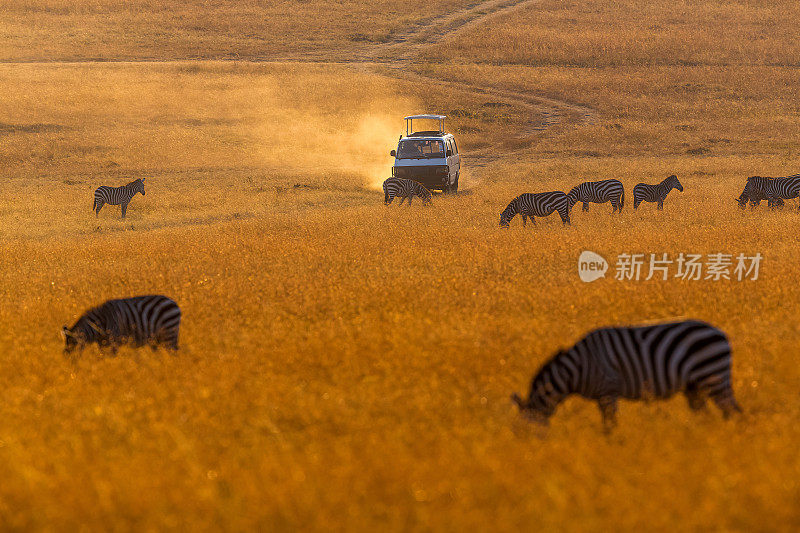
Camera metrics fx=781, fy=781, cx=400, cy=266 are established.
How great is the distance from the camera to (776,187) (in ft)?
81.2

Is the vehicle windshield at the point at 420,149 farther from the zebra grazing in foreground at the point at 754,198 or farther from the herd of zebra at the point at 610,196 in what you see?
the zebra grazing in foreground at the point at 754,198

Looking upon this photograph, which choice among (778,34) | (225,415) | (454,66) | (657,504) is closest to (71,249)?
(225,415)

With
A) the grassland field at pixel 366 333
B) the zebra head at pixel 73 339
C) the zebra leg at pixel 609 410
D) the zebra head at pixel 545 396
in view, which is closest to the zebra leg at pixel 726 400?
the grassland field at pixel 366 333

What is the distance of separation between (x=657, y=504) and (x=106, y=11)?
10271 centimetres

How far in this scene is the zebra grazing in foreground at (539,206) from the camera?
23188 mm

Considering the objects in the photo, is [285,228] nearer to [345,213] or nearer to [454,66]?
[345,213]

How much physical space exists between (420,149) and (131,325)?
77.3 ft

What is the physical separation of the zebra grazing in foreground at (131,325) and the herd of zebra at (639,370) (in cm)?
546

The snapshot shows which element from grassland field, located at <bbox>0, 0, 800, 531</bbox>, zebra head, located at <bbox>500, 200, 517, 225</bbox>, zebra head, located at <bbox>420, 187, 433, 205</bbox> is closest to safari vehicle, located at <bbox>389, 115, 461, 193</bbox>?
grassland field, located at <bbox>0, 0, 800, 531</bbox>

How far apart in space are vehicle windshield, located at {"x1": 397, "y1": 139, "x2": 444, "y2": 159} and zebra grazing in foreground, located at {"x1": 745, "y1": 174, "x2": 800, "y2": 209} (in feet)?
40.9

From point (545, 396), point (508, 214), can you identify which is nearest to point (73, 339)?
point (545, 396)

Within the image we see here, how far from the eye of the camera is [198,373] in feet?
30.4

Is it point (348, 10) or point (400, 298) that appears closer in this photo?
point (400, 298)

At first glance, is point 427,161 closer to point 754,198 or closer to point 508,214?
point 508,214
